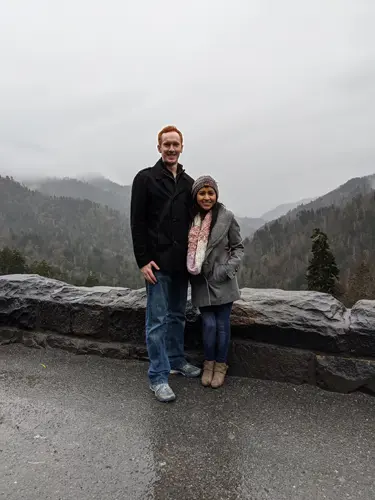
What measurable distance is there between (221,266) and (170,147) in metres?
1.02

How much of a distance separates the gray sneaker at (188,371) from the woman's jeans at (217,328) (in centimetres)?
28

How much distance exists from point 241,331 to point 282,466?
124 centimetres

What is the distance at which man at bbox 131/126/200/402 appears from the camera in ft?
10.4

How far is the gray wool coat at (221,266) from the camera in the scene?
3.23m

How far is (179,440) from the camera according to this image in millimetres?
2684

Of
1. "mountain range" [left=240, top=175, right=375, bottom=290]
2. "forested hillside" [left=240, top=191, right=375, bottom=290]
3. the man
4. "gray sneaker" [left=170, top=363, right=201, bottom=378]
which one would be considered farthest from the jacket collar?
"forested hillside" [left=240, top=191, right=375, bottom=290]

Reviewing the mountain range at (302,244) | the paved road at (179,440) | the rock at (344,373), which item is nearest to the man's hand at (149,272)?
the paved road at (179,440)

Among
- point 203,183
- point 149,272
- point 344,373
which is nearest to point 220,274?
point 149,272

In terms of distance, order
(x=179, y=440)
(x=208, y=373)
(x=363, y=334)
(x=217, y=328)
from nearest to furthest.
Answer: (x=179, y=440) → (x=363, y=334) → (x=217, y=328) → (x=208, y=373)

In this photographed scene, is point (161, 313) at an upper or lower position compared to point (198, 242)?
lower

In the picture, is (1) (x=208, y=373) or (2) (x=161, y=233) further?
(1) (x=208, y=373)

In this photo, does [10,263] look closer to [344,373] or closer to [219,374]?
[219,374]

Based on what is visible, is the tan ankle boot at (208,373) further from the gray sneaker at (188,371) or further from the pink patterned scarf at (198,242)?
the pink patterned scarf at (198,242)

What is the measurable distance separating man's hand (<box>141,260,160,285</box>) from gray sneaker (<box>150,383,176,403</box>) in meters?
0.83
